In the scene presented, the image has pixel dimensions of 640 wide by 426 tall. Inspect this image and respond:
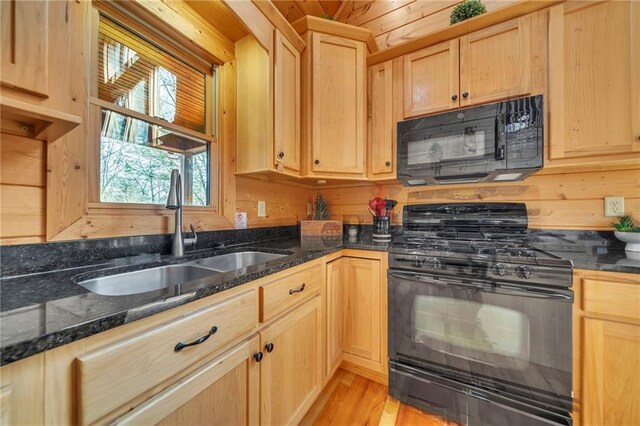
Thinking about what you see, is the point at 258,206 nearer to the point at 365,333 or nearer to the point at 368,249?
the point at 368,249

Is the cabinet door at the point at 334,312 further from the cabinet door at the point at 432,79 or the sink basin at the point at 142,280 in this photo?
the cabinet door at the point at 432,79

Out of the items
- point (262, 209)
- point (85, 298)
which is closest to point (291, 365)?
point (85, 298)

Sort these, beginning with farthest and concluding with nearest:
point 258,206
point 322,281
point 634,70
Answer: point 258,206
point 322,281
point 634,70

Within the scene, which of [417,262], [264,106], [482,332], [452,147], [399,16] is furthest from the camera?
[399,16]

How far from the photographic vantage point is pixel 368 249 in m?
1.52

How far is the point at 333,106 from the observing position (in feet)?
5.73

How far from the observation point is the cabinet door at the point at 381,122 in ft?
5.90

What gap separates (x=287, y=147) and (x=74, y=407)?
142 centimetres

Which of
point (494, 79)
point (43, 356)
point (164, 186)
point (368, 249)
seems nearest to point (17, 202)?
point (164, 186)

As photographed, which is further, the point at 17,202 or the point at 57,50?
the point at 17,202

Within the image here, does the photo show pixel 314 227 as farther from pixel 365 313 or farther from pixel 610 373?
pixel 610 373

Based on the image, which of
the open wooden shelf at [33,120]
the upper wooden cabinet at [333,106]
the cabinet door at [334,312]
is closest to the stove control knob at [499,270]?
the cabinet door at [334,312]

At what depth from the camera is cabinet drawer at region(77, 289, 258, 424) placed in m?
0.48

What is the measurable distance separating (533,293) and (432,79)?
144 cm
